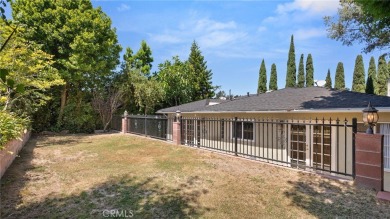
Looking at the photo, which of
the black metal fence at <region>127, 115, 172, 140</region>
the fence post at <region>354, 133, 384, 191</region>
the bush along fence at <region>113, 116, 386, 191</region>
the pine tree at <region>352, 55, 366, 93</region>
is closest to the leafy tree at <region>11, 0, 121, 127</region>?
the bush along fence at <region>113, 116, 386, 191</region>

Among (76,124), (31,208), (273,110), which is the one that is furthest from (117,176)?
(76,124)

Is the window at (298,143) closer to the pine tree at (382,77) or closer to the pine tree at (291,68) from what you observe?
the pine tree at (291,68)

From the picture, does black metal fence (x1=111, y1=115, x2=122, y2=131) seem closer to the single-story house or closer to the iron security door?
the single-story house

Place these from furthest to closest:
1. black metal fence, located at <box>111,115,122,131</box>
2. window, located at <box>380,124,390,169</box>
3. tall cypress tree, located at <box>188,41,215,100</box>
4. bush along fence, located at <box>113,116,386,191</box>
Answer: tall cypress tree, located at <box>188,41,215,100</box> < black metal fence, located at <box>111,115,122,131</box> < window, located at <box>380,124,390,169</box> < bush along fence, located at <box>113,116,386,191</box>

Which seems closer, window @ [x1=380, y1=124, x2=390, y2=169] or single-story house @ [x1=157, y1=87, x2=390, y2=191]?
window @ [x1=380, y1=124, x2=390, y2=169]

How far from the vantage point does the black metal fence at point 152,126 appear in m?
14.8

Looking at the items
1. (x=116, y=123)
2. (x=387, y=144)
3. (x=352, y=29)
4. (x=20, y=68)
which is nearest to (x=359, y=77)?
(x=352, y=29)

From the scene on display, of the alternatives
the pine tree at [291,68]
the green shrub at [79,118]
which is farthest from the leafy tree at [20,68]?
the pine tree at [291,68]

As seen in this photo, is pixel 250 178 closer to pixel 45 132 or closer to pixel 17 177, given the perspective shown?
pixel 17 177

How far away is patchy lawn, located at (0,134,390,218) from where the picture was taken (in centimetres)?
439

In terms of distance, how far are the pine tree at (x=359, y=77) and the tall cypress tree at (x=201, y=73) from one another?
18004mm

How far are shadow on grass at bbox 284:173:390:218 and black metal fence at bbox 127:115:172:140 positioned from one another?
9.37 meters

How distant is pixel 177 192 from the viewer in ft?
17.6

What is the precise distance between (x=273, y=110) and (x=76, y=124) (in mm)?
15960
